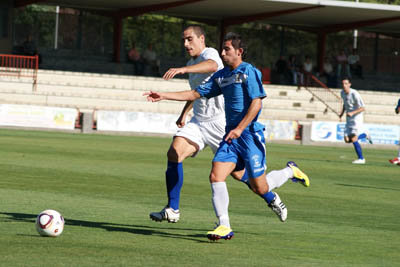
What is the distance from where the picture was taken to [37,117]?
29516 mm

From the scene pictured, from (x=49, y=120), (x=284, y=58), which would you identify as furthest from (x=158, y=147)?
(x=284, y=58)

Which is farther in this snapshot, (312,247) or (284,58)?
(284,58)

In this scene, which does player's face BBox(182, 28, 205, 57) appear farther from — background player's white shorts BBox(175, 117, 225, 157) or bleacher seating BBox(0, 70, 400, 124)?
bleacher seating BBox(0, 70, 400, 124)

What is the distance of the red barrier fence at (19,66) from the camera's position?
3403cm

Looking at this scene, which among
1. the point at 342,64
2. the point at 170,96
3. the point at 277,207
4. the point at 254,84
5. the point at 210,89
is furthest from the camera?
the point at 342,64

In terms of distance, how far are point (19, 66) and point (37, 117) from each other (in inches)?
253

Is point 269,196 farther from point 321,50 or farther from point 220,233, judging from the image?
point 321,50

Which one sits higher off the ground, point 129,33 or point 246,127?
point 129,33

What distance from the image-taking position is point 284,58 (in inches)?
1789

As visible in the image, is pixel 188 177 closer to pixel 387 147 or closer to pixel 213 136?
pixel 213 136

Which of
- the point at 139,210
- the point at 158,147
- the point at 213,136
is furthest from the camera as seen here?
the point at 158,147

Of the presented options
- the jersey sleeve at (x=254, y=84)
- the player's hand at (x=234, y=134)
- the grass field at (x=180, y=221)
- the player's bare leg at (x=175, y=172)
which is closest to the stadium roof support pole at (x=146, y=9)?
the grass field at (x=180, y=221)

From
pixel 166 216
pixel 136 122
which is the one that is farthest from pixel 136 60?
pixel 166 216

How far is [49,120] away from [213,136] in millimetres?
21760
